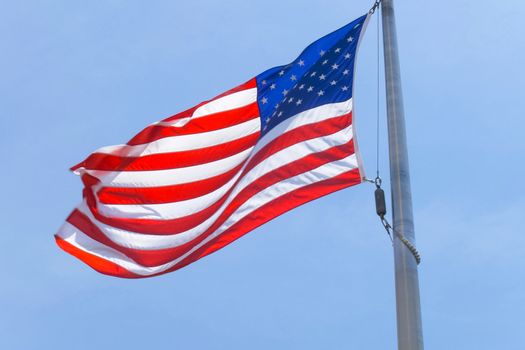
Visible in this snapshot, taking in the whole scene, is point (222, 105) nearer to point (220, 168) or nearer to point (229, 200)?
point (220, 168)

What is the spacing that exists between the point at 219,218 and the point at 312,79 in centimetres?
278

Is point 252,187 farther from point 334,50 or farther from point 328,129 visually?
point 334,50

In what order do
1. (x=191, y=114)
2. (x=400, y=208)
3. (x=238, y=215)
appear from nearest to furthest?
(x=400, y=208) → (x=238, y=215) → (x=191, y=114)

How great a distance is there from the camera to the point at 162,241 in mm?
15250

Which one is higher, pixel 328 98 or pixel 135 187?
pixel 328 98

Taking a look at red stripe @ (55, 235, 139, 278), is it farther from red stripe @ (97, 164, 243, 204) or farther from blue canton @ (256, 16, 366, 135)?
blue canton @ (256, 16, 366, 135)

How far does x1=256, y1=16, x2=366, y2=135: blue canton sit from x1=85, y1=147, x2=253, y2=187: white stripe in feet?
2.99

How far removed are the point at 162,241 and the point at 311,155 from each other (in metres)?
2.89

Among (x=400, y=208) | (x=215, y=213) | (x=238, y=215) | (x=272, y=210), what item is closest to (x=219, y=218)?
(x=215, y=213)

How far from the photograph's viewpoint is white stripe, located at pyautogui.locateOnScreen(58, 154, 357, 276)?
14000mm

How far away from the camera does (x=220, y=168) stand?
1569 cm

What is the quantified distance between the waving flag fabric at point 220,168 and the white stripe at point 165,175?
0.7 inches

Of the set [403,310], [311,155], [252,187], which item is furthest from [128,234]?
[403,310]

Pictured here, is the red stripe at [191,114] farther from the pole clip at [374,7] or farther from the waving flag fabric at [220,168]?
the pole clip at [374,7]
